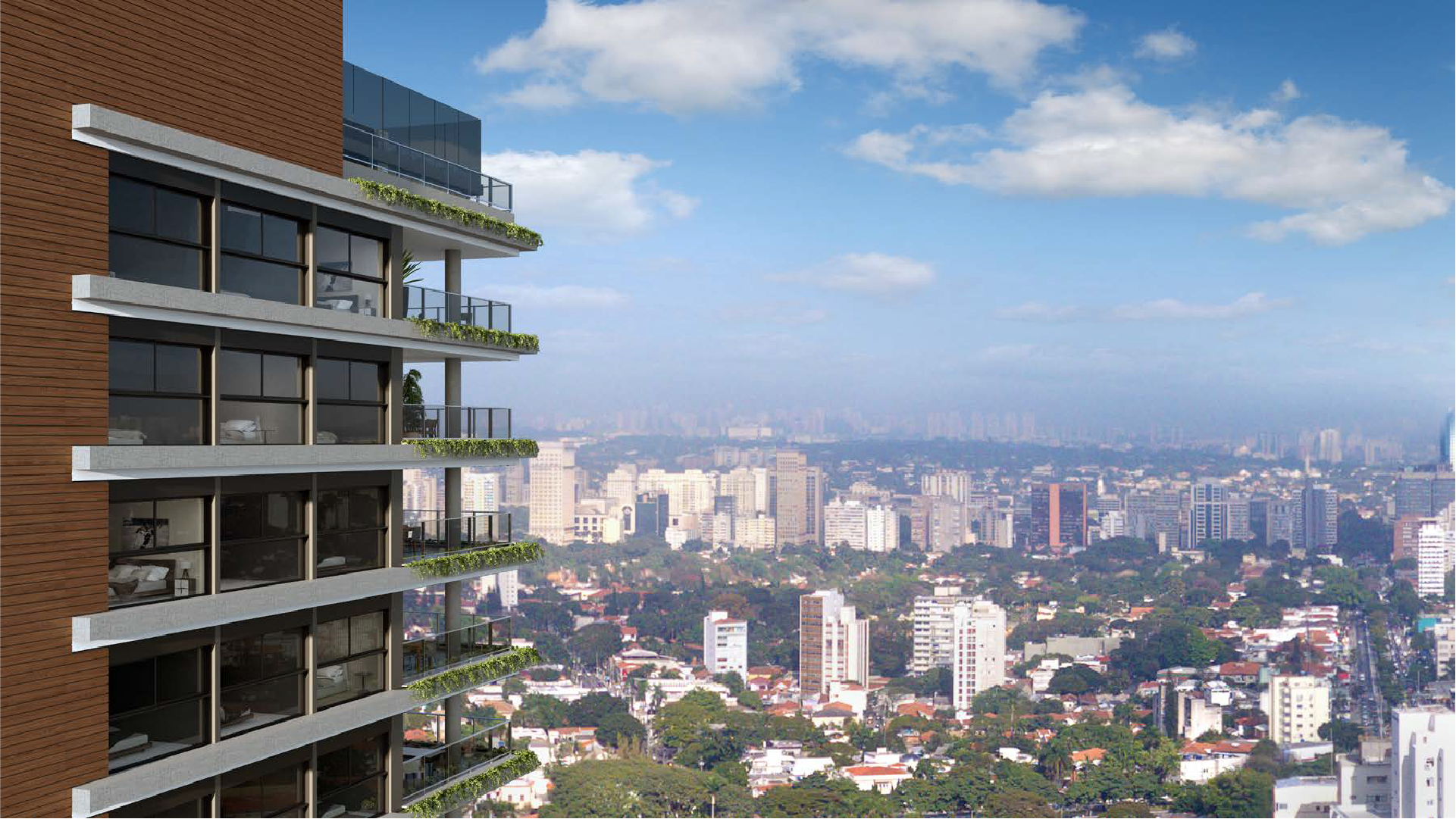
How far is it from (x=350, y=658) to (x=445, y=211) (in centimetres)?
426

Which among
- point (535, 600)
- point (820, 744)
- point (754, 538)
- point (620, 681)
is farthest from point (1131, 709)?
point (754, 538)

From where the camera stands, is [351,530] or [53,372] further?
[351,530]

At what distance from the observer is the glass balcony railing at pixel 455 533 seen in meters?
11.6

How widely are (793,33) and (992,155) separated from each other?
33.7m

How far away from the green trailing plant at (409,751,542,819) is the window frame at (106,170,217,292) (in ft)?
18.0

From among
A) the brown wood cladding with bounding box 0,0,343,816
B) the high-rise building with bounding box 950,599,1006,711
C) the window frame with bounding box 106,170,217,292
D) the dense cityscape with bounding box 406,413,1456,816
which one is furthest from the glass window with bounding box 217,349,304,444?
the high-rise building with bounding box 950,599,1006,711

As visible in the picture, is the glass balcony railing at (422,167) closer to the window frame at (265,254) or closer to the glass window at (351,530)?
the window frame at (265,254)

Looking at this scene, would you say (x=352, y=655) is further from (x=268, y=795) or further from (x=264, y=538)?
(x=264, y=538)

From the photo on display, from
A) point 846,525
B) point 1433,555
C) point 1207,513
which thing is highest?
point 1207,513

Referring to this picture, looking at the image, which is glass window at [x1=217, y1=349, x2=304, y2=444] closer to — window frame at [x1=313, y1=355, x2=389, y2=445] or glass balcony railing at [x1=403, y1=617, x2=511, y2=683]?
window frame at [x1=313, y1=355, x2=389, y2=445]

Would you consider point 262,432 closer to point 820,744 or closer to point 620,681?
point 820,744

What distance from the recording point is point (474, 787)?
1239 cm

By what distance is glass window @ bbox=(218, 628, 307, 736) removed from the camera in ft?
30.1

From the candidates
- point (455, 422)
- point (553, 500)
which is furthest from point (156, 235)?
point (553, 500)
